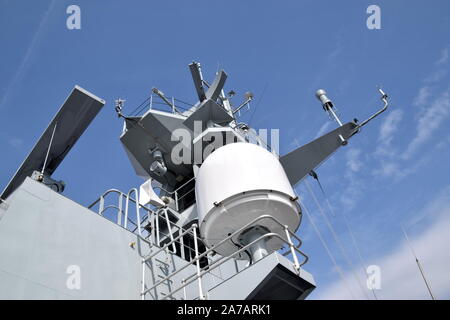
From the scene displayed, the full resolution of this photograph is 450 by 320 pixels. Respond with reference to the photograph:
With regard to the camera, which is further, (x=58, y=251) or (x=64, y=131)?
(x=64, y=131)

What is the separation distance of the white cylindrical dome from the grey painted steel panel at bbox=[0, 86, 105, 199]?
206 centimetres

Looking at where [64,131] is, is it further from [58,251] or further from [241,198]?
[241,198]

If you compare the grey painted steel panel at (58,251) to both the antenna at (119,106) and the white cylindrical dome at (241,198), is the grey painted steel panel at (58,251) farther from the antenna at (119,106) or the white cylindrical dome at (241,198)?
the antenna at (119,106)

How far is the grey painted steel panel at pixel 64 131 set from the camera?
5820 millimetres

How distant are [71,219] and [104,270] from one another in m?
0.72

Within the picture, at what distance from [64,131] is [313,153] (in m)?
4.71

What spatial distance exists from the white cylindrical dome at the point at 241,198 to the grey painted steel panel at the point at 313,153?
283 centimetres

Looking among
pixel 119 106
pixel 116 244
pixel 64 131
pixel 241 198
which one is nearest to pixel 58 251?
pixel 116 244

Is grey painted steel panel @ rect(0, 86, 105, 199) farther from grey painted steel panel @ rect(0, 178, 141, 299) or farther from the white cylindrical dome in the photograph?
the white cylindrical dome

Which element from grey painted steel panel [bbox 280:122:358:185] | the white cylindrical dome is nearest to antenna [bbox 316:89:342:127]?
grey painted steel panel [bbox 280:122:358:185]

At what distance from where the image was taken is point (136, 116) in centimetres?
867

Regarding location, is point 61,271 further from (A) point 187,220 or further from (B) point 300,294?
(A) point 187,220

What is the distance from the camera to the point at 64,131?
19.5ft
